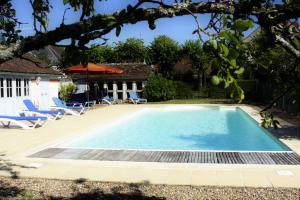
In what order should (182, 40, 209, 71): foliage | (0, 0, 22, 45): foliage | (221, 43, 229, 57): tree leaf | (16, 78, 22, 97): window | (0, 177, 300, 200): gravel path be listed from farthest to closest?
(182, 40, 209, 71): foliage → (16, 78, 22, 97): window → (0, 177, 300, 200): gravel path → (0, 0, 22, 45): foliage → (221, 43, 229, 57): tree leaf

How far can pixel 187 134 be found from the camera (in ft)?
59.8

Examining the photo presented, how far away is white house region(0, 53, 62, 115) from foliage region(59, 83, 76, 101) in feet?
Answer: 9.44

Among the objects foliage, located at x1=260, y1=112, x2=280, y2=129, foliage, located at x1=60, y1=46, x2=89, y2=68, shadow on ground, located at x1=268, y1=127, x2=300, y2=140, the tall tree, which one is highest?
the tall tree

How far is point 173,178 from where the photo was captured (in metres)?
8.23

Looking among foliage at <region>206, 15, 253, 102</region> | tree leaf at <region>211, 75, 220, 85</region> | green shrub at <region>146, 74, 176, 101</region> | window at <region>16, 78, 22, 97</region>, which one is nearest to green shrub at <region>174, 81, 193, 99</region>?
green shrub at <region>146, 74, 176, 101</region>

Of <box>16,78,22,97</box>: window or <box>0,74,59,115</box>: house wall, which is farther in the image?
<box>16,78,22,97</box>: window

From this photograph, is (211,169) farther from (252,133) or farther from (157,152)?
(252,133)

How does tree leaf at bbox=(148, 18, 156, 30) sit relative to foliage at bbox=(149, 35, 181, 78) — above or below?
below

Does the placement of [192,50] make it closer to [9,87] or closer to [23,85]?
[23,85]

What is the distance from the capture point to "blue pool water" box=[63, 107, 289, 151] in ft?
48.6

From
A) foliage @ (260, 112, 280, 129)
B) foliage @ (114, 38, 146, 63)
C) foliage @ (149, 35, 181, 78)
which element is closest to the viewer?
foliage @ (260, 112, 280, 129)

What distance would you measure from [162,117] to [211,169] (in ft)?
52.4

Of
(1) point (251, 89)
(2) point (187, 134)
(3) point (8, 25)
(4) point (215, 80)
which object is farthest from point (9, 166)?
(1) point (251, 89)

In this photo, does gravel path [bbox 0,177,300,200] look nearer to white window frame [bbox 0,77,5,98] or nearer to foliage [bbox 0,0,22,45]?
foliage [bbox 0,0,22,45]
